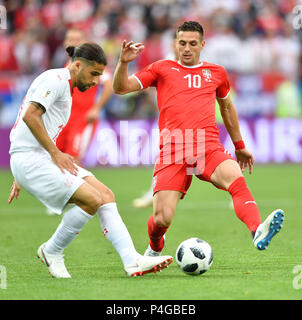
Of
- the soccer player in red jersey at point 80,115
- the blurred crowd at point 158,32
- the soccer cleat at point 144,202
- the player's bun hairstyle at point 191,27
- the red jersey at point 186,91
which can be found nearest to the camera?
the red jersey at point 186,91

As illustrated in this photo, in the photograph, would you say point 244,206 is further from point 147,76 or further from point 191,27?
point 191,27

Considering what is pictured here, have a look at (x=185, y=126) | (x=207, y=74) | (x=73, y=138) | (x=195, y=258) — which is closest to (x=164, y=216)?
(x=195, y=258)

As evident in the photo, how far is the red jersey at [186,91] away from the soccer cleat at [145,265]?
131cm

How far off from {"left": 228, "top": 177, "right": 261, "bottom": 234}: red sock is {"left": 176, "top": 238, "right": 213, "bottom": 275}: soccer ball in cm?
41

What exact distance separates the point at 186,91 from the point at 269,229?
1.70 m

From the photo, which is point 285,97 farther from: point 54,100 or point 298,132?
point 54,100

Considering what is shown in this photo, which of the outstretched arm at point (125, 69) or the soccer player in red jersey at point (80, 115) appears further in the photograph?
the soccer player in red jersey at point (80, 115)

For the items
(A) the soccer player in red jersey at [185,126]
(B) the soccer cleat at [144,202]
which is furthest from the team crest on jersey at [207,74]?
(B) the soccer cleat at [144,202]

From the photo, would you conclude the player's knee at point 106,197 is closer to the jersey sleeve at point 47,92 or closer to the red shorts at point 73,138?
the jersey sleeve at point 47,92

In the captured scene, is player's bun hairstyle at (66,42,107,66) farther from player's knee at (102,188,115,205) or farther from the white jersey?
player's knee at (102,188,115,205)

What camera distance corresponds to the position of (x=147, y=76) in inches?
279

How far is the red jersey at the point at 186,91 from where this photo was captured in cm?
700

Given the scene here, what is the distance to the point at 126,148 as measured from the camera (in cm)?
1777
